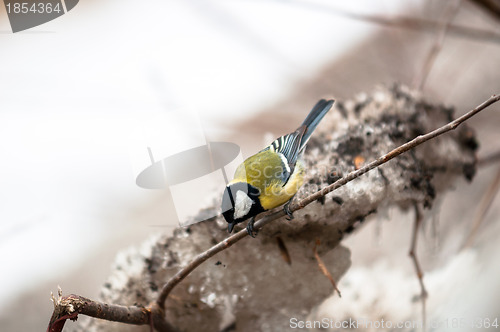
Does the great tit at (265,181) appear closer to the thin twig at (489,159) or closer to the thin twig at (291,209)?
the thin twig at (291,209)

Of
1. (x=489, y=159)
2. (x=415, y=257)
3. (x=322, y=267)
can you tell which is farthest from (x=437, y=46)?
(x=322, y=267)

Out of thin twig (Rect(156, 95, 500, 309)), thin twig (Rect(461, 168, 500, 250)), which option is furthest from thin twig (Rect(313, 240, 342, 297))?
thin twig (Rect(461, 168, 500, 250))

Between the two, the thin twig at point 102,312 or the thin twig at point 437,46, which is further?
the thin twig at point 437,46

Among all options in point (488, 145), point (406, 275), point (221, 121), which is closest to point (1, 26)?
point (221, 121)

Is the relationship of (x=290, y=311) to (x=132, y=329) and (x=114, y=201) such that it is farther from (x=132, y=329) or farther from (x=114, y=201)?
(x=114, y=201)

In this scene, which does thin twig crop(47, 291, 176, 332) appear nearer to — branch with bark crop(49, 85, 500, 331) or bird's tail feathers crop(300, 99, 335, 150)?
branch with bark crop(49, 85, 500, 331)

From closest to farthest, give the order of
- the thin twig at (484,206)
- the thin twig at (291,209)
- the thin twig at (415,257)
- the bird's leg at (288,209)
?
1. the thin twig at (291,209)
2. the bird's leg at (288,209)
3. the thin twig at (415,257)
4. the thin twig at (484,206)

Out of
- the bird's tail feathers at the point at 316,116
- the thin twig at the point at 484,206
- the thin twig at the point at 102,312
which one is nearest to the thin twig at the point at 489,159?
the thin twig at the point at 484,206
